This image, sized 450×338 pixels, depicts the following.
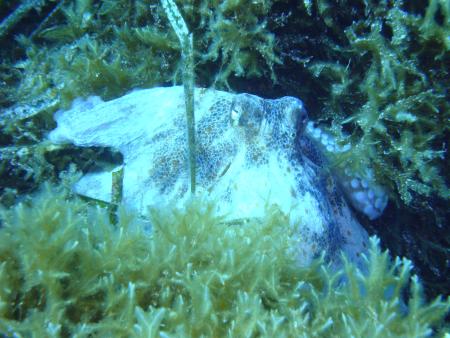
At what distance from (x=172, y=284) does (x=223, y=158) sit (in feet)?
4.43

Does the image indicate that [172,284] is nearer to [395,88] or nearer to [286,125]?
[286,125]

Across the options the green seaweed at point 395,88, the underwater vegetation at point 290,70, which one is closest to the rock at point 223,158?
the underwater vegetation at point 290,70

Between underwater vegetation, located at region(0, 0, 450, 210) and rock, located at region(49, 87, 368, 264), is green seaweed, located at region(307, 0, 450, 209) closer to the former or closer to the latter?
underwater vegetation, located at region(0, 0, 450, 210)

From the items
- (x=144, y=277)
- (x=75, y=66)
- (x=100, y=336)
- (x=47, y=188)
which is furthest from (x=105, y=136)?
(x=100, y=336)

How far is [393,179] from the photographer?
3336mm

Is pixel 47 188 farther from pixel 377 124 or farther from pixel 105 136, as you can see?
pixel 377 124

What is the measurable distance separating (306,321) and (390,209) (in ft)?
8.66

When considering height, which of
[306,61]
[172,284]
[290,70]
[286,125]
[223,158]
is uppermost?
[306,61]

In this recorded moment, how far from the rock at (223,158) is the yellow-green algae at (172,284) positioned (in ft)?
1.87

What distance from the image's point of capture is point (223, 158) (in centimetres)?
308

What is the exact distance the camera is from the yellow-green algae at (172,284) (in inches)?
69.2

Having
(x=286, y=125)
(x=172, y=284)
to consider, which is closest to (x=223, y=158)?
(x=286, y=125)

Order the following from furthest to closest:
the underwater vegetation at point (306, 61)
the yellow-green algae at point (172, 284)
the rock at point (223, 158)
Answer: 1. the underwater vegetation at point (306, 61)
2. the rock at point (223, 158)
3. the yellow-green algae at point (172, 284)

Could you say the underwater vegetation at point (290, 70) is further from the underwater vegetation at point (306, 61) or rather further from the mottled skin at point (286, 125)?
the mottled skin at point (286, 125)
